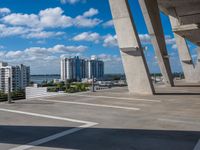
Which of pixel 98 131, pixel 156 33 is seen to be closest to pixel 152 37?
pixel 156 33

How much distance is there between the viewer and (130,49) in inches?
614

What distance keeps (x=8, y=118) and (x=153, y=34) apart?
1678 centimetres

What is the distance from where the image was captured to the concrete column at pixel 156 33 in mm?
21453

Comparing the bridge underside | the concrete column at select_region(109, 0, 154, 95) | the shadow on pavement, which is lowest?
the shadow on pavement

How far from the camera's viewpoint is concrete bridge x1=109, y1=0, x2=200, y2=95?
1566 cm

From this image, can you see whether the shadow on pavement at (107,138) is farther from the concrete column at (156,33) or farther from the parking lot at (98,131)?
the concrete column at (156,33)

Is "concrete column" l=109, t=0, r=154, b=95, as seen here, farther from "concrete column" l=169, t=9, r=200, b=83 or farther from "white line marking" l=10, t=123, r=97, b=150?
"concrete column" l=169, t=9, r=200, b=83

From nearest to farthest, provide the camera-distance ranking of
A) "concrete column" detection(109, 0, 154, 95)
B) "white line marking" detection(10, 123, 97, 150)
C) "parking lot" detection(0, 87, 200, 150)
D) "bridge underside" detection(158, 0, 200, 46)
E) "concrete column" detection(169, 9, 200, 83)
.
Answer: "white line marking" detection(10, 123, 97, 150) < "parking lot" detection(0, 87, 200, 150) < "concrete column" detection(109, 0, 154, 95) < "bridge underside" detection(158, 0, 200, 46) < "concrete column" detection(169, 9, 200, 83)

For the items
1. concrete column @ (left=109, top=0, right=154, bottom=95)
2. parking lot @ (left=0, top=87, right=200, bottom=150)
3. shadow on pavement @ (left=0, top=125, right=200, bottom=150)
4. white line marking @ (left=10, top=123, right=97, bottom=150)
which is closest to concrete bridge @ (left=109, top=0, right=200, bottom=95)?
concrete column @ (left=109, top=0, right=154, bottom=95)

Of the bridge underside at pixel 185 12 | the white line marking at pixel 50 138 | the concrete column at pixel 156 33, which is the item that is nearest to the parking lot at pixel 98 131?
the white line marking at pixel 50 138

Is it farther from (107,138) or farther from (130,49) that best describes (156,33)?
(107,138)

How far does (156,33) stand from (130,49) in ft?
25.4

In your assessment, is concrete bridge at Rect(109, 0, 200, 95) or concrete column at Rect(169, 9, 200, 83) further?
concrete column at Rect(169, 9, 200, 83)

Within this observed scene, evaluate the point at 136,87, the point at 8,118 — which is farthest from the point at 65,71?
the point at 8,118
